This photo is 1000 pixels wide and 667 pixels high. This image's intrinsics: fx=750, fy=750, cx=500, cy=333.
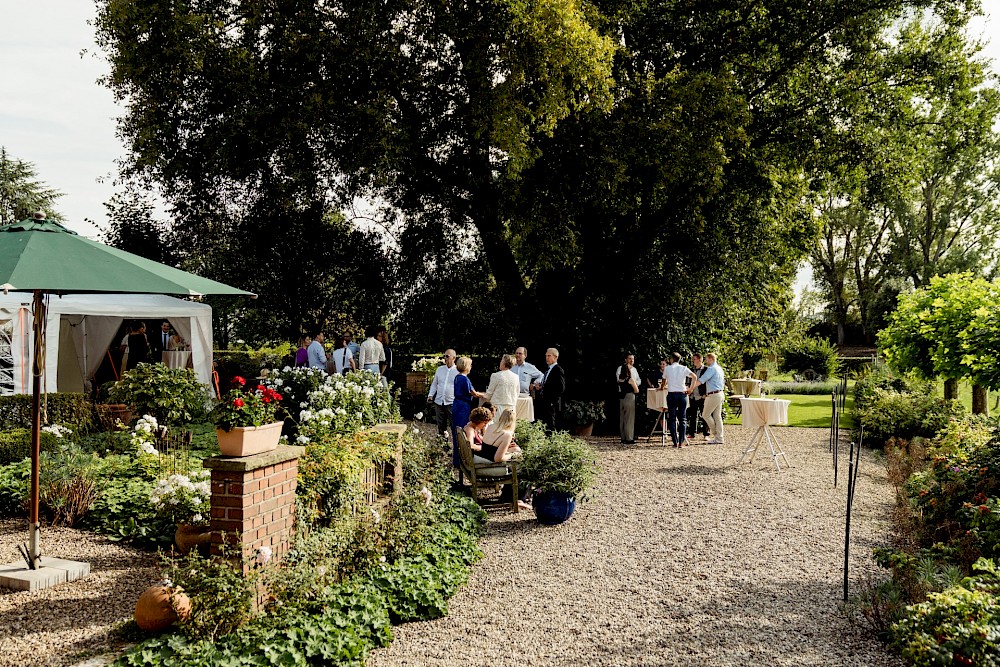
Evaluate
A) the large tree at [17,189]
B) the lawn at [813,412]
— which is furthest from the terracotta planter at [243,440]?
the large tree at [17,189]

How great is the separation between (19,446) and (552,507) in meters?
6.00

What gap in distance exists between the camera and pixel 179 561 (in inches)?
207

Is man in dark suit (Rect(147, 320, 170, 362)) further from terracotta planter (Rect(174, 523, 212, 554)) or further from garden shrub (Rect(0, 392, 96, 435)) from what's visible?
terracotta planter (Rect(174, 523, 212, 554))

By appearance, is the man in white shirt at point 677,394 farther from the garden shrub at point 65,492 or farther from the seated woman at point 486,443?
the garden shrub at point 65,492

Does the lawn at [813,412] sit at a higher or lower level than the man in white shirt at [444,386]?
lower

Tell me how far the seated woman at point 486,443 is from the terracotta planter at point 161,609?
4.32 m

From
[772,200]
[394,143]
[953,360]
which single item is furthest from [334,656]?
[772,200]

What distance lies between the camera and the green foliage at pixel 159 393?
11250 mm

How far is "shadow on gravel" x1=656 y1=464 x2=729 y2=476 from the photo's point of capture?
10984 mm

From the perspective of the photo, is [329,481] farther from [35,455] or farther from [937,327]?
[937,327]

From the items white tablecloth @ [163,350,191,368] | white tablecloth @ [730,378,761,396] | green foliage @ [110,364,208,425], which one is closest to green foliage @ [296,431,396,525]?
green foliage @ [110,364,208,425]

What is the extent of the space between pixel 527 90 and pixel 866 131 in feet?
22.5

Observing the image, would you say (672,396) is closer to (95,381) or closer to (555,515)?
(555,515)

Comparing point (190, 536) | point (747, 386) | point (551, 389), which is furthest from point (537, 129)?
point (747, 386)
